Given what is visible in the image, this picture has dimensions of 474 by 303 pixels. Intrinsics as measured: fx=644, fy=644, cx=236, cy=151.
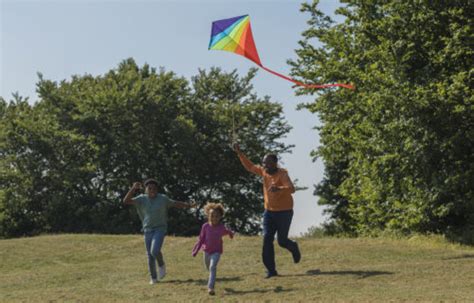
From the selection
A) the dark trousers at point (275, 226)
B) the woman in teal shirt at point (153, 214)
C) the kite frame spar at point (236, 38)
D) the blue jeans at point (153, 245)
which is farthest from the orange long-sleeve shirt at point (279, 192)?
the kite frame spar at point (236, 38)

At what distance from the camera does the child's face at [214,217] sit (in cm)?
1257

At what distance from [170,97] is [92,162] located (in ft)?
24.2

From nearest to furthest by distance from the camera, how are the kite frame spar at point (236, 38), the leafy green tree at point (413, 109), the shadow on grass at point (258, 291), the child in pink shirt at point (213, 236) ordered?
the shadow on grass at point (258, 291), the child in pink shirt at point (213, 236), the kite frame spar at point (236, 38), the leafy green tree at point (413, 109)

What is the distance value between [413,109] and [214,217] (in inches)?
412

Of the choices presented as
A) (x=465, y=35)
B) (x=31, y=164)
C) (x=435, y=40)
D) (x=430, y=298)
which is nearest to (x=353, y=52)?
(x=435, y=40)

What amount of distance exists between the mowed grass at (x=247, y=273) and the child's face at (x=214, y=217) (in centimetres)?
134

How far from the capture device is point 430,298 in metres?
10.9

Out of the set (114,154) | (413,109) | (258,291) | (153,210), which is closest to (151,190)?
(153,210)

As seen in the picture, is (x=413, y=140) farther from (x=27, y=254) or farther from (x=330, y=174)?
(x=330, y=174)

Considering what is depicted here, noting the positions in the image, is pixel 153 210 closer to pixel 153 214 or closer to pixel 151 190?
pixel 153 214

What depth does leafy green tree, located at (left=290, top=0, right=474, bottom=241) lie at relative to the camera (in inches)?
832

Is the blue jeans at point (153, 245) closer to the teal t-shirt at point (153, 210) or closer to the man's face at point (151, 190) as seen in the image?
the teal t-shirt at point (153, 210)

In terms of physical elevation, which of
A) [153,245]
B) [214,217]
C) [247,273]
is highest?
[214,217]

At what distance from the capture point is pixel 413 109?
20.6 metres
